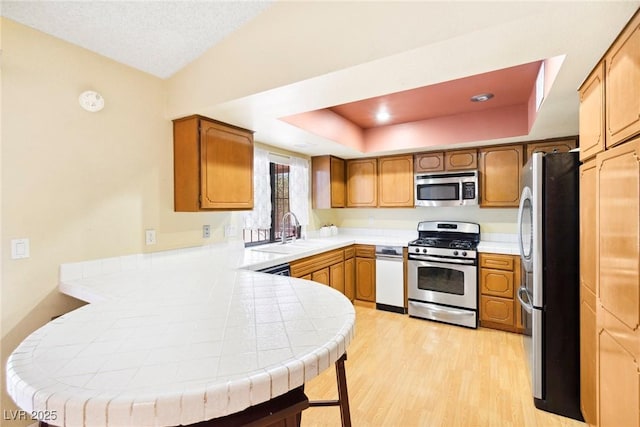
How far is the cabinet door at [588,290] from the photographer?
1.59 metres

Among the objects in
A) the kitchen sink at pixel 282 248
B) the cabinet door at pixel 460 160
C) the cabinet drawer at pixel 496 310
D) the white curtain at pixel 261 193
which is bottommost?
the cabinet drawer at pixel 496 310

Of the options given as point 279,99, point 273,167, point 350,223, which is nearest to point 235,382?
point 279,99

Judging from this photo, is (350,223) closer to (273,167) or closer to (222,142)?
(273,167)

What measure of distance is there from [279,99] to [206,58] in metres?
0.65

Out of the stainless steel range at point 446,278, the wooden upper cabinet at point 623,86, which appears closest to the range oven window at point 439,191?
the stainless steel range at point 446,278

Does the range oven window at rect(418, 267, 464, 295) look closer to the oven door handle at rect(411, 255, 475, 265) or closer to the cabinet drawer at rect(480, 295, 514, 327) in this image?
the oven door handle at rect(411, 255, 475, 265)

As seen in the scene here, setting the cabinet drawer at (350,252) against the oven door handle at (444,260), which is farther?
the cabinet drawer at (350,252)

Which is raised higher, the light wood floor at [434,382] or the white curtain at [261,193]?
the white curtain at [261,193]

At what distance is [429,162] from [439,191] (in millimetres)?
406

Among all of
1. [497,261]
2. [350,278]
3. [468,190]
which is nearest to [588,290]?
[497,261]

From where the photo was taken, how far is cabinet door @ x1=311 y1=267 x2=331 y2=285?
10.3 feet

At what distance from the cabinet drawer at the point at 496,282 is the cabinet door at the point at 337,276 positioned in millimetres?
1546

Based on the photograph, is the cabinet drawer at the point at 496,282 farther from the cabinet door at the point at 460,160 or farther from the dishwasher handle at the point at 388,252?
the cabinet door at the point at 460,160

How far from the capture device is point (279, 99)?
78.3 inches
